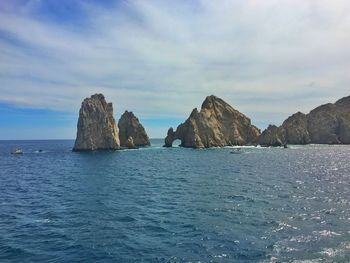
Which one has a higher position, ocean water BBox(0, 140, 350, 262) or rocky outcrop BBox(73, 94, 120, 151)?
rocky outcrop BBox(73, 94, 120, 151)

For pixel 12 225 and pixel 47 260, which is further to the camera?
pixel 12 225

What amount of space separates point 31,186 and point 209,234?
4524 centimetres

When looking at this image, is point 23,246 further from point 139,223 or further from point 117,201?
point 117,201

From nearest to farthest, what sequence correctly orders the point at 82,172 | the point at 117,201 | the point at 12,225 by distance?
the point at 12,225
the point at 117,201
the point at 82,172

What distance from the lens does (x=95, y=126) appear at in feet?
563

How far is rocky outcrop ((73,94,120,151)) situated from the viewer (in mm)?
171875

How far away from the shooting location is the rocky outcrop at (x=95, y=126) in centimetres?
17188

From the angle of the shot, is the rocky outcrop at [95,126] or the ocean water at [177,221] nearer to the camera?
the ocean water at [177,221]

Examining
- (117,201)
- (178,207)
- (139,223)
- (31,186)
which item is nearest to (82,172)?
(31,186)

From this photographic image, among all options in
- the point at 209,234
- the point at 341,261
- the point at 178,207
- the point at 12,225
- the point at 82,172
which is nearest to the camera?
the point at 341,261

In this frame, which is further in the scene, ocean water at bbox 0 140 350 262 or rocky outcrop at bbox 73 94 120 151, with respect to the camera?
rocky outcrop at bbox 73 94 120 151

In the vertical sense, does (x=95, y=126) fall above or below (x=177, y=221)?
above

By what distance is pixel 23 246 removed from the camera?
33.7 meters

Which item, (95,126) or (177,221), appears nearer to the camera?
(177,221)
